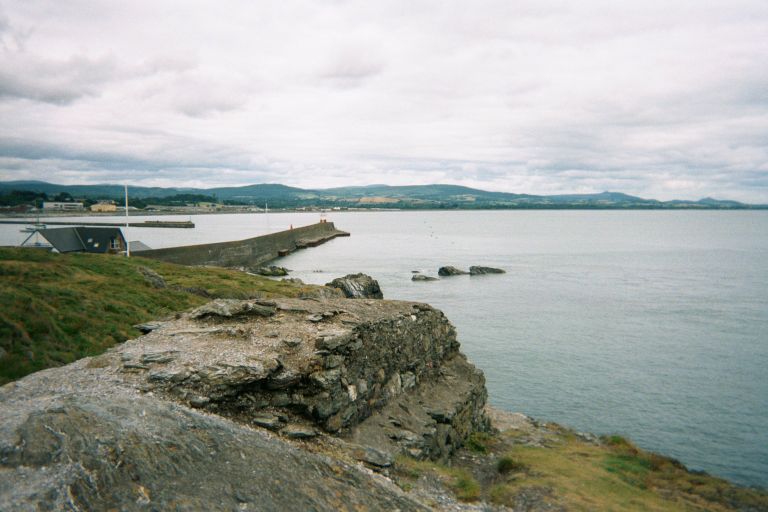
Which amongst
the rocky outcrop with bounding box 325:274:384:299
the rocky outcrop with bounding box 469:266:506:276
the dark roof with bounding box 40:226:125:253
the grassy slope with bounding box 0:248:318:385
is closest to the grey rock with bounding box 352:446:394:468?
the grassy slope with bounding box 0:248:318:385

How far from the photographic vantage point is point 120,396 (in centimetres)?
1059

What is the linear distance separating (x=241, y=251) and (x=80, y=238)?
95.0 feet

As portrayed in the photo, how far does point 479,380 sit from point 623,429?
9277mm

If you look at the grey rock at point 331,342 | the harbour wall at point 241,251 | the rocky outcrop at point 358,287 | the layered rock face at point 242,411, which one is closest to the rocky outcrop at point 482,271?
Result: the rocky outcrop at point 358,287

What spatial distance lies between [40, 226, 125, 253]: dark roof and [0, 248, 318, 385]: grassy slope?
17.8 meters

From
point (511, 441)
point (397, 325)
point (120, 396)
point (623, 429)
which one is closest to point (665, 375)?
point (623, 429)

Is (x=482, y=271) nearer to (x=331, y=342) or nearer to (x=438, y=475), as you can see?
(x=438, y=475)

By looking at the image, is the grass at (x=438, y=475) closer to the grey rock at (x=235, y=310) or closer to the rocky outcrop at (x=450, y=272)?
the grey rock at (x=235, y=310)

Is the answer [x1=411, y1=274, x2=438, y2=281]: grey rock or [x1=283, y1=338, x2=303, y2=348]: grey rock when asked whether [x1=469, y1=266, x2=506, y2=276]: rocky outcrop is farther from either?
[x1=283, y1=338, x2=303, y2=348]: grey rock

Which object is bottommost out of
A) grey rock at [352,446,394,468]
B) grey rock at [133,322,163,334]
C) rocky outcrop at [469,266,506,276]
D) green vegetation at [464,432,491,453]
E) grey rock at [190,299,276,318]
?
rocky outcrop at [469,266,506,276]

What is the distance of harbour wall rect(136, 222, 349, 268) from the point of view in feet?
203

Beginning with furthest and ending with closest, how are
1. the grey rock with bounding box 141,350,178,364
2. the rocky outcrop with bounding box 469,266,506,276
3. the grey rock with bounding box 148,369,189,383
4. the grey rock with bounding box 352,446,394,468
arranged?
the rocky outcrop with bounding box 469,266,506,276 < the grey rock with bounding box 141,350,178,364 < the grey rock with bounding box 352,446,394,468 < the grey rock with bounding box 148,369,189,383

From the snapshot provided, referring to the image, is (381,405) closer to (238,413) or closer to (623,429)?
(238,413)

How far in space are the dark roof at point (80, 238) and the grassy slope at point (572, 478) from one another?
48.6 meters
